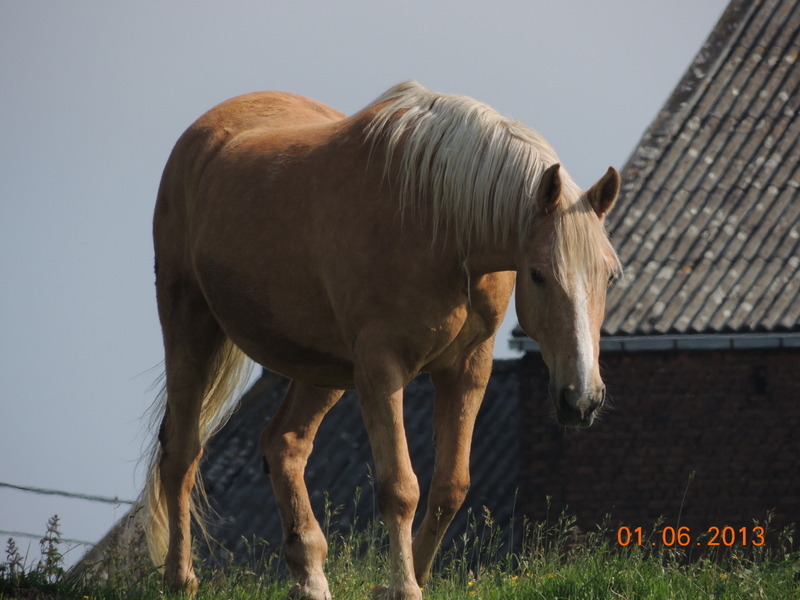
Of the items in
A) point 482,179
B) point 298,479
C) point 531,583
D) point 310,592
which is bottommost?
point 310,592

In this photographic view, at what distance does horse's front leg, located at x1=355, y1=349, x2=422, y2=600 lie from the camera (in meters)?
4.37

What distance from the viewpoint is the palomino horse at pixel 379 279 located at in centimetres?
422

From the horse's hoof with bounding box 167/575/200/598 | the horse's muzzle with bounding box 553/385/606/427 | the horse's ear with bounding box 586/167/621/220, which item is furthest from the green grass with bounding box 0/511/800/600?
the horse's ear with bounding box 586/167/621/220

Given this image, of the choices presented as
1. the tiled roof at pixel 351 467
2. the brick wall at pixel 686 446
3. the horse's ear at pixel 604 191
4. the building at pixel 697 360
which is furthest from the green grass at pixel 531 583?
the tiled roof at pixel 351 467

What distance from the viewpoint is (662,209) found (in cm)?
1302

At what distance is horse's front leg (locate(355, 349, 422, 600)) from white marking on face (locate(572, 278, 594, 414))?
844 millimetres

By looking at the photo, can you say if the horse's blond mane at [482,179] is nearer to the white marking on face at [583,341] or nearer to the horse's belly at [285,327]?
the white marking on face at [583,341]

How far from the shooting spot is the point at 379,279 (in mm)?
4523

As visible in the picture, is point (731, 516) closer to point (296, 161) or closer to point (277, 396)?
point (277, 396)

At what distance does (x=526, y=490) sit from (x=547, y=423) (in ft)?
Result: 2.78

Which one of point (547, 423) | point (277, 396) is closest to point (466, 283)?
point (547, 423)

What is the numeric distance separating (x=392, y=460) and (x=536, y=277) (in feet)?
3.20

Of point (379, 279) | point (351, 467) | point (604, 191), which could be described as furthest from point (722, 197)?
point (379, 279)

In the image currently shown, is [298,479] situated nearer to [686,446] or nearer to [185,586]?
[185,586]
